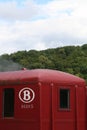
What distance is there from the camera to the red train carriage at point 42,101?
45.4 ft

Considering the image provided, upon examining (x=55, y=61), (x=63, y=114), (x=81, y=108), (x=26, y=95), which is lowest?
(x=63, y=114)

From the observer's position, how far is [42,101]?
13812 millimetres

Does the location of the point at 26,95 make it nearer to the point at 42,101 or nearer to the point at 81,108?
the point at 42,101

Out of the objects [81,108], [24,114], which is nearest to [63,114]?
[81,108]

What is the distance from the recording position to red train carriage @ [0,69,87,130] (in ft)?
45.4

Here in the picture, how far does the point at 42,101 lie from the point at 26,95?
0.56m

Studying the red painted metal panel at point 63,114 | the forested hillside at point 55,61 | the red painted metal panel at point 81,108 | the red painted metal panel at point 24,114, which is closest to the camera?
the red painted metal panel at point 24,114

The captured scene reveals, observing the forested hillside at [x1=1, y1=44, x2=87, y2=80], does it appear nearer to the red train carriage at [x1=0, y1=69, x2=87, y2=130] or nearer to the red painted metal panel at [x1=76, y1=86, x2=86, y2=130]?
the red painted metal panel at [x1=76, y1=86, x2=86, y2=130]

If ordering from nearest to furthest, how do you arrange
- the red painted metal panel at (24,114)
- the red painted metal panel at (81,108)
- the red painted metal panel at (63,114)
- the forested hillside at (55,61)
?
1. the red painted metal panel at (24,114)
2. the red painted metal panel at (63,114)
3. the red painted metal panel at (81,108)
4. the forested hillside at (55,61)

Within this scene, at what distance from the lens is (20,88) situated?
46.3ft

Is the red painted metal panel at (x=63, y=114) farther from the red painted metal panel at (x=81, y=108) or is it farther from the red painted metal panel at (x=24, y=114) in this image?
the red painted metal panel at (x=24, y=114)

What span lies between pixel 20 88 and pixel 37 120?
120 cm

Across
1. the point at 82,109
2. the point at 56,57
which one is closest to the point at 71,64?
the point at 56,57

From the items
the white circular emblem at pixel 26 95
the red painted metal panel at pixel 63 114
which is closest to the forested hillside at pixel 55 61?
the red painted metal panel at pixel 63 114
